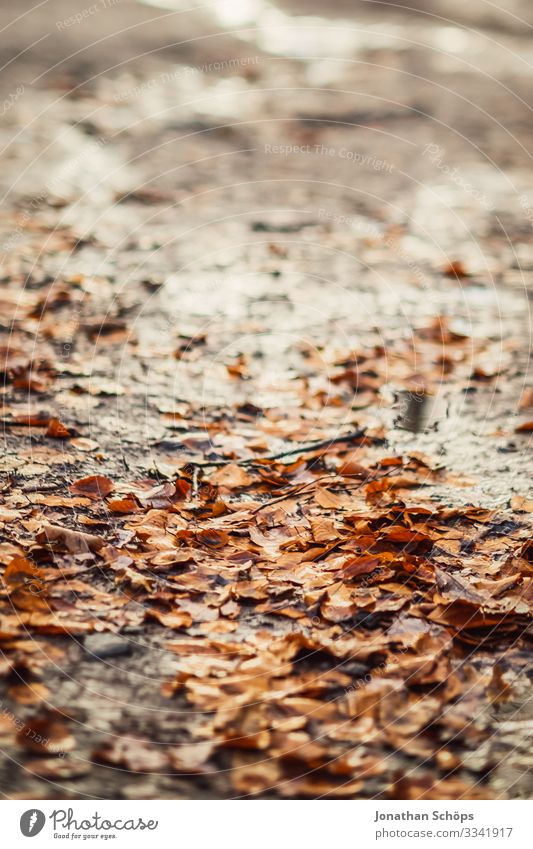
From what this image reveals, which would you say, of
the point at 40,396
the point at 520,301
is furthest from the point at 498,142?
the point at 40,396

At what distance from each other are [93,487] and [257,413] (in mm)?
1071

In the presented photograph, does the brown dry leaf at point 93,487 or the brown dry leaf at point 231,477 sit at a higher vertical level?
the brown dry leaf at point 231,477

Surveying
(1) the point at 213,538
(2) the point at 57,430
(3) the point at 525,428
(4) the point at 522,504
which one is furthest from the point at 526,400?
(2) the point at 57,430

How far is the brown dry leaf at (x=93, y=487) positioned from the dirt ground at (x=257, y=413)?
17mm

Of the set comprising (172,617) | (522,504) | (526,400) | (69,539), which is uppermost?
(526,400)

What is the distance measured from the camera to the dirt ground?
1.92 meters

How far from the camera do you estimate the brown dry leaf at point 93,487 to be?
2815 mm

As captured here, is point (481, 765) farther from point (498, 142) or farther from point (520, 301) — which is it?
point (498, 142)

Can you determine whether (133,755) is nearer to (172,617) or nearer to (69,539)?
(172,617)

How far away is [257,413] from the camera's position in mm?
3662

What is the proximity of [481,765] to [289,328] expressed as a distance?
2.95 metres

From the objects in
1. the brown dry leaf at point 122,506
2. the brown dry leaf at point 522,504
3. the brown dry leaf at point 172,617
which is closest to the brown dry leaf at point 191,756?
the brown dry leaf at point 172,617

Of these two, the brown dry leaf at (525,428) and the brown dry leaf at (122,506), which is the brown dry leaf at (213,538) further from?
the brown dry leaf at (525,428)

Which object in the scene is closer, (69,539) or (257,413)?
(69,539)
